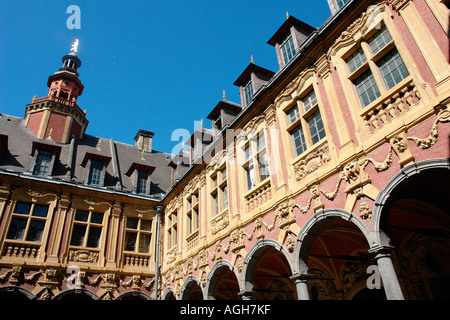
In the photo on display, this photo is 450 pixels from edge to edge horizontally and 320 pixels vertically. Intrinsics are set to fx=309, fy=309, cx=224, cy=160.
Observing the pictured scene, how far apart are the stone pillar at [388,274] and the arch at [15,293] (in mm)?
12579

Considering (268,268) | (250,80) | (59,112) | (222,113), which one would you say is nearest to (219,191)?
(268,268)

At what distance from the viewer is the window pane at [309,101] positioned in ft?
27.2

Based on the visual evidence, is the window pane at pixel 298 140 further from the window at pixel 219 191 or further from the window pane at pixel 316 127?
the window at pixel 219 191

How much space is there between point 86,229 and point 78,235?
45 centimetres

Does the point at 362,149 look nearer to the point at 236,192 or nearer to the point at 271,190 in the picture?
the point at 271,190

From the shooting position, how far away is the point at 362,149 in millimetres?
6371

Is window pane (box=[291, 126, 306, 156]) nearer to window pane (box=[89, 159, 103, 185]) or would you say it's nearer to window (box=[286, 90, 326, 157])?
window (box=[286, 90, 326, 157])

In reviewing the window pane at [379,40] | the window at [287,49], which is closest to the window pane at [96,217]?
the window at [287,49]

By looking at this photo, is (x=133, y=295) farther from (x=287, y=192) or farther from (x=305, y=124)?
(x=305, y=124)

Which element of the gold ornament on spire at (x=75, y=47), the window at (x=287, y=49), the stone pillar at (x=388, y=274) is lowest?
the stone pillar at (x=388, y=274)

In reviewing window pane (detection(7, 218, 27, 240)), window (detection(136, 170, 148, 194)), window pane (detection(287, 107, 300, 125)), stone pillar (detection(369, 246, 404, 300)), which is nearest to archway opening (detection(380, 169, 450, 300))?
stone pillar (detection(369, 246, 404, 300))

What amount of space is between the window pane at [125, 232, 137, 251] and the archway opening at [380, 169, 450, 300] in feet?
38.6

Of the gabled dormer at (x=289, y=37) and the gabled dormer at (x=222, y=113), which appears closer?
the gabled dormer at (x=289, y=37)

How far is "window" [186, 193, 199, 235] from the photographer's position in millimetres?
13023
